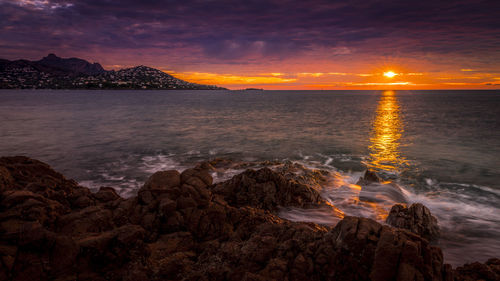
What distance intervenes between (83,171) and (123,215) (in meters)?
11.8

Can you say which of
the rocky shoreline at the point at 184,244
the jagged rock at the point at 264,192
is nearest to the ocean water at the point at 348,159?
the jagged rock at the point at 264,192

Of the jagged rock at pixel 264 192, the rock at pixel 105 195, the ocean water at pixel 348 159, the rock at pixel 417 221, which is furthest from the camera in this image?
the ocean water at pixel 348 159

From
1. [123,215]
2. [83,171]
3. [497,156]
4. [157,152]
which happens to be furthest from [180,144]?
[497,156]

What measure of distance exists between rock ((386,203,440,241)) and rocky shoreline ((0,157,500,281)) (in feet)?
10.2

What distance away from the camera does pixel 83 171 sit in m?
15.8

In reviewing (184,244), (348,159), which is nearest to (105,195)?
(184,244)

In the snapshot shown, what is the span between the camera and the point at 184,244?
585 cm

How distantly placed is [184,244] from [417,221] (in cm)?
763

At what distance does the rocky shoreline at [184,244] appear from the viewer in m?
4.37

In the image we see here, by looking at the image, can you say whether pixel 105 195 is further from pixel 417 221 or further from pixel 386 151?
pixel 386 151

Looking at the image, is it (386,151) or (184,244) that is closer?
(184,244)

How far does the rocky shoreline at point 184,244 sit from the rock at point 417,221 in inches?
122

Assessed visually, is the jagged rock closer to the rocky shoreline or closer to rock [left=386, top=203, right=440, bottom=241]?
the rocky shoreline

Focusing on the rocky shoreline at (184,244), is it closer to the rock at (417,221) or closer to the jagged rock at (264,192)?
the jagged rock at (264,192)
